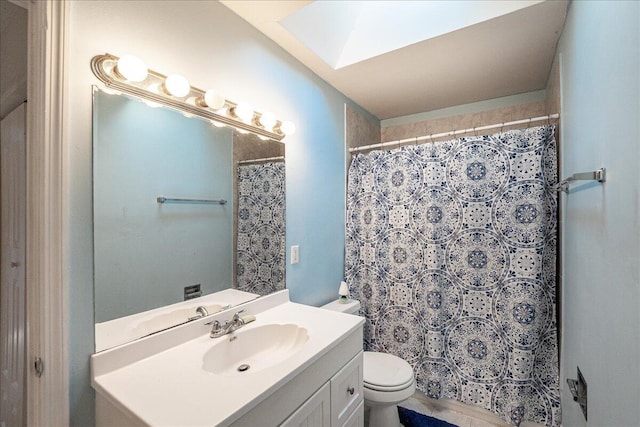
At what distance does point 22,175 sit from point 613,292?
92.4 inches

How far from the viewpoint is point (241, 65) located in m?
1.46

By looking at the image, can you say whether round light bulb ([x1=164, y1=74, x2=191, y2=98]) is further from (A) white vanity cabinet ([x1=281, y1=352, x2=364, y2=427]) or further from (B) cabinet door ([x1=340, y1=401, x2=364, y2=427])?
(B) cabinet door ([x1=340, y1=401, x2=364, y2=427])

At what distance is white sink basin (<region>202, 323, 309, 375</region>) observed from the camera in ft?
3.80

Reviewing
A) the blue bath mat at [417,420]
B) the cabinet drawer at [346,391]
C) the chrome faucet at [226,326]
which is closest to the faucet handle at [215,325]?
the chrome faucet at [226,326]

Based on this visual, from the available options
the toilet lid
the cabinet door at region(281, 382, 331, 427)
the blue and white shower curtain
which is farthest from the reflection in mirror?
the blue and white shower curtain

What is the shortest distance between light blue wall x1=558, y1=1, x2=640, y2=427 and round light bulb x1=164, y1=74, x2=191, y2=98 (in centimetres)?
136

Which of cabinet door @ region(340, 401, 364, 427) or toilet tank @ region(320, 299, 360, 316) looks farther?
toilet tank @ region(320, 299, 360, 316)

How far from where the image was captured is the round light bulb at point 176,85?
3.62 ft

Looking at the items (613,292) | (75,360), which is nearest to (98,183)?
(75,360)

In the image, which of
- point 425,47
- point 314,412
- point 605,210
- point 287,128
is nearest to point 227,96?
point 287,128

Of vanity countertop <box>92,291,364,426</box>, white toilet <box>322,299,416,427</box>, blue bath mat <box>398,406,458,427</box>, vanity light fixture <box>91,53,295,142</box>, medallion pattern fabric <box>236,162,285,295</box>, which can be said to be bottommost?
blue bath mat <box>398,406,458,427</box>

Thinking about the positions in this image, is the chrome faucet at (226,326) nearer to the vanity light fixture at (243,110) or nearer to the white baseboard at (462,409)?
the vanity light fixture at (243,110)

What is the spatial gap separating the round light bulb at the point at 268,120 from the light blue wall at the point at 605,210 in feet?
4.37

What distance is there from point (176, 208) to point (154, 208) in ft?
0.30
